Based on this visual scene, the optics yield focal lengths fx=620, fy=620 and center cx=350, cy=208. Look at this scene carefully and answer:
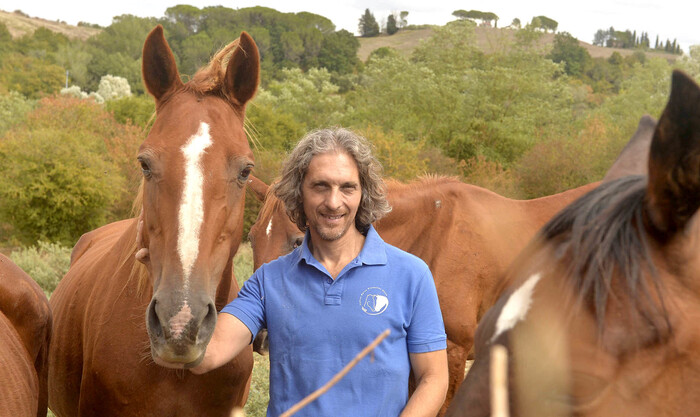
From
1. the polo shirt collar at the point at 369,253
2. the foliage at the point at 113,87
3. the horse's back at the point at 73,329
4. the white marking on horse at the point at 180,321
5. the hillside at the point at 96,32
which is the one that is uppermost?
the hillside at the point at 96,32

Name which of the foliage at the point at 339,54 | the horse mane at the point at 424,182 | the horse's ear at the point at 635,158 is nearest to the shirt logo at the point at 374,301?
the horse's ear at the point at 635,158

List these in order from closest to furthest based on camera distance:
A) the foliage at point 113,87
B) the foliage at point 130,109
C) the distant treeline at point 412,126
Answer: the distant treeline at point 412,126 < the foliage at point 130,109 < the foliage at point 113,87

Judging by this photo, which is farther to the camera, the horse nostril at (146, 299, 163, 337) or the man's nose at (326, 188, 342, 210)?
the man's nose at (326, 188, 342, 210)

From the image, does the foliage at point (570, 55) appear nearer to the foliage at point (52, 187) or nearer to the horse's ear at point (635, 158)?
the foliage at point (52, 187)

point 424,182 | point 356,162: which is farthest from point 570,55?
point 356,162

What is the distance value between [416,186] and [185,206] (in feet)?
11.0

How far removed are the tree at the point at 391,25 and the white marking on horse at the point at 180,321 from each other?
418ft

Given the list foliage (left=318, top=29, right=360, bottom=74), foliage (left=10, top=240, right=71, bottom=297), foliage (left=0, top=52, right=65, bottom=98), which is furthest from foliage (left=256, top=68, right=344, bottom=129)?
foliage (left=318, top=29, right=360, bottom=74)

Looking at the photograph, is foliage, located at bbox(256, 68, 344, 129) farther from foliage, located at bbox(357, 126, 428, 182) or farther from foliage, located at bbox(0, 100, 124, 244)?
foliage, located at bbox(0, 100, 124, 244)

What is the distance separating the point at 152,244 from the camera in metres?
2.50

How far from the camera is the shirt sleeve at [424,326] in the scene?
92.0 inches

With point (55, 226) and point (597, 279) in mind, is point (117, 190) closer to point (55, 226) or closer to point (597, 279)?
point (55, 226)

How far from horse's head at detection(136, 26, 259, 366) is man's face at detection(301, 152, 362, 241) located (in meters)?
0.36

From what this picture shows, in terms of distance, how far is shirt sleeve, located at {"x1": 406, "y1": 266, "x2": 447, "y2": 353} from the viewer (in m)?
2.34
